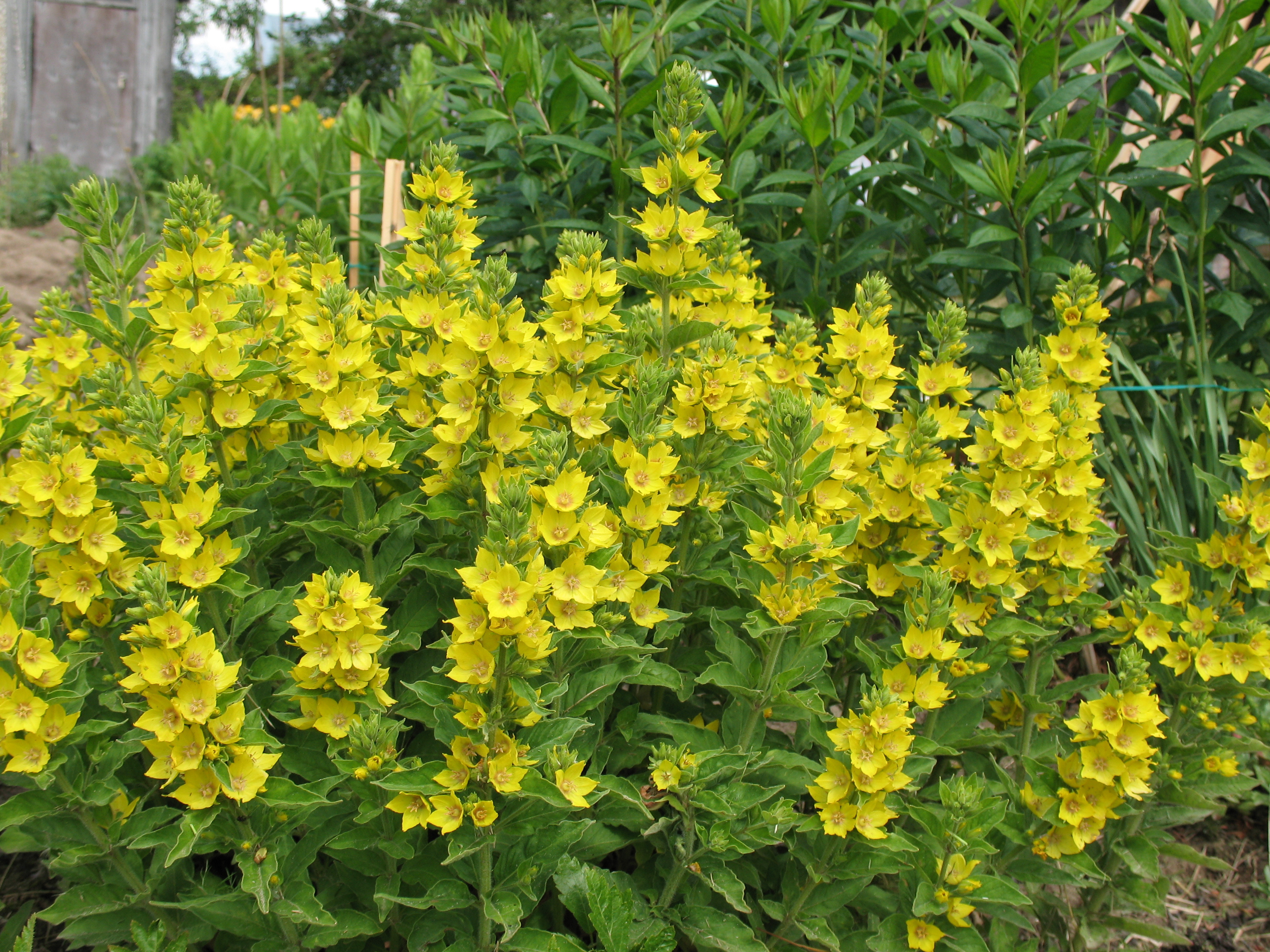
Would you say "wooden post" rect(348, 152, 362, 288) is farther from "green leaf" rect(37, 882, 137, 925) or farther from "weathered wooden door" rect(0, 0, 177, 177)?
"weathered wooden door" rect(0, 0, 177, 177)

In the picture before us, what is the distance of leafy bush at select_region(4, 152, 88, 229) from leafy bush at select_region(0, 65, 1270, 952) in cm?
673

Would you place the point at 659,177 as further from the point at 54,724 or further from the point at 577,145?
the point at 54,724

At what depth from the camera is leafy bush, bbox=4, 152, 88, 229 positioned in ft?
26.1

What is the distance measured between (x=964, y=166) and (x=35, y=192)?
26.0ft

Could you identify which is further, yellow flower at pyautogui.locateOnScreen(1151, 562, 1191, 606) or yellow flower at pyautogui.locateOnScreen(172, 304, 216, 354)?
yellow flower at pyautogui.locateOnScreen(1151, 562, 1191, 606)

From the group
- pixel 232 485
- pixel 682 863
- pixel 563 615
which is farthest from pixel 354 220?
pixel 682 863

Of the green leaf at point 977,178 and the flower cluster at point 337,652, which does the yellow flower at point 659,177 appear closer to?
the flower cluster at point 337,652

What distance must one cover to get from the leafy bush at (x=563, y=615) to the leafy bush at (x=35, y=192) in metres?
6.73

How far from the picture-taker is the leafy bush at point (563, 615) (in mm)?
1773

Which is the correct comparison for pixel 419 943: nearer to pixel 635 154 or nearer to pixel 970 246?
pixel 635 154

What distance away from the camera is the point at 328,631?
1.80 metres

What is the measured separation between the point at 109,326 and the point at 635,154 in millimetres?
1765

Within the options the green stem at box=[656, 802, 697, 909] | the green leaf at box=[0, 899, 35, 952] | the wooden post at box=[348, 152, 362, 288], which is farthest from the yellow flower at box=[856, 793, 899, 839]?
the wooden post at box=[348, 152, 362, 288]

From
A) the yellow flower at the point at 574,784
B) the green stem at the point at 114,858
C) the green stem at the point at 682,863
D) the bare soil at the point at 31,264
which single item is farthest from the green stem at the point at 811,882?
the bare soil at the point at 31,264
